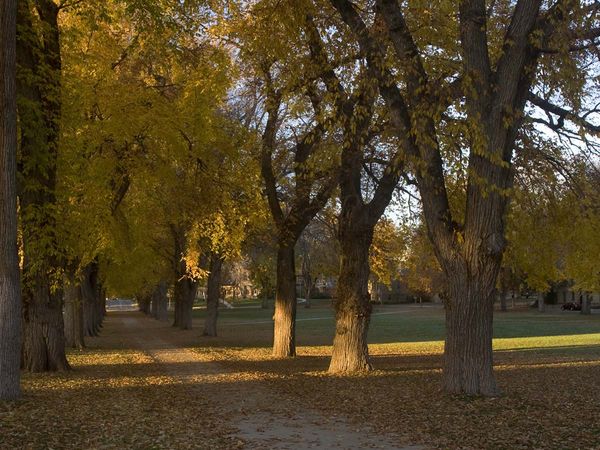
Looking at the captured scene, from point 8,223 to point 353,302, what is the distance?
308 inches

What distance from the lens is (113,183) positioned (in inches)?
764

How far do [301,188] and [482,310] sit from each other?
9079 mm

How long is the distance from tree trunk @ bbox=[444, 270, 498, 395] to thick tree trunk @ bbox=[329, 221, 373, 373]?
4.55m

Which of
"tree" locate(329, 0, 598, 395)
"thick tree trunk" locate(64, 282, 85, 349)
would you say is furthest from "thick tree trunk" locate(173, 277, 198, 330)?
"tree" locate(329, 0, 598, 395)

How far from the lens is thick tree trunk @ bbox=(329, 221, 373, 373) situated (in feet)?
49.3

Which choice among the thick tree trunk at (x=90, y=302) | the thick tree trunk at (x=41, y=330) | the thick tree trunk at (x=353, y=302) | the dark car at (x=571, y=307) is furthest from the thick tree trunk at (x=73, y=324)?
the dark car at (x=571, y=307)

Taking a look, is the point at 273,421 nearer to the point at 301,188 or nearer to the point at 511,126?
the point at 511,126

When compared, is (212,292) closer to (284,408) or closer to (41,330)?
(41,330)

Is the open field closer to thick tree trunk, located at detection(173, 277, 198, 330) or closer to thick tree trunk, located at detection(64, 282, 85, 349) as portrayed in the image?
thick tree trunk, located at detection(64, 282, 85, 349)

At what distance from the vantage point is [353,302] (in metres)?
15.0

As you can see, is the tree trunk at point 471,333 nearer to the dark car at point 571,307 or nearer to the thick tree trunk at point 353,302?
the thick tree trunk at point 353,302

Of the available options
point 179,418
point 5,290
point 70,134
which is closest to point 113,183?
point 70,134

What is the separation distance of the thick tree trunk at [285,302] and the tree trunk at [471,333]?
1019 centimetres

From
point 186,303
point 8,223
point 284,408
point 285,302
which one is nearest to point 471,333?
point 284,408
